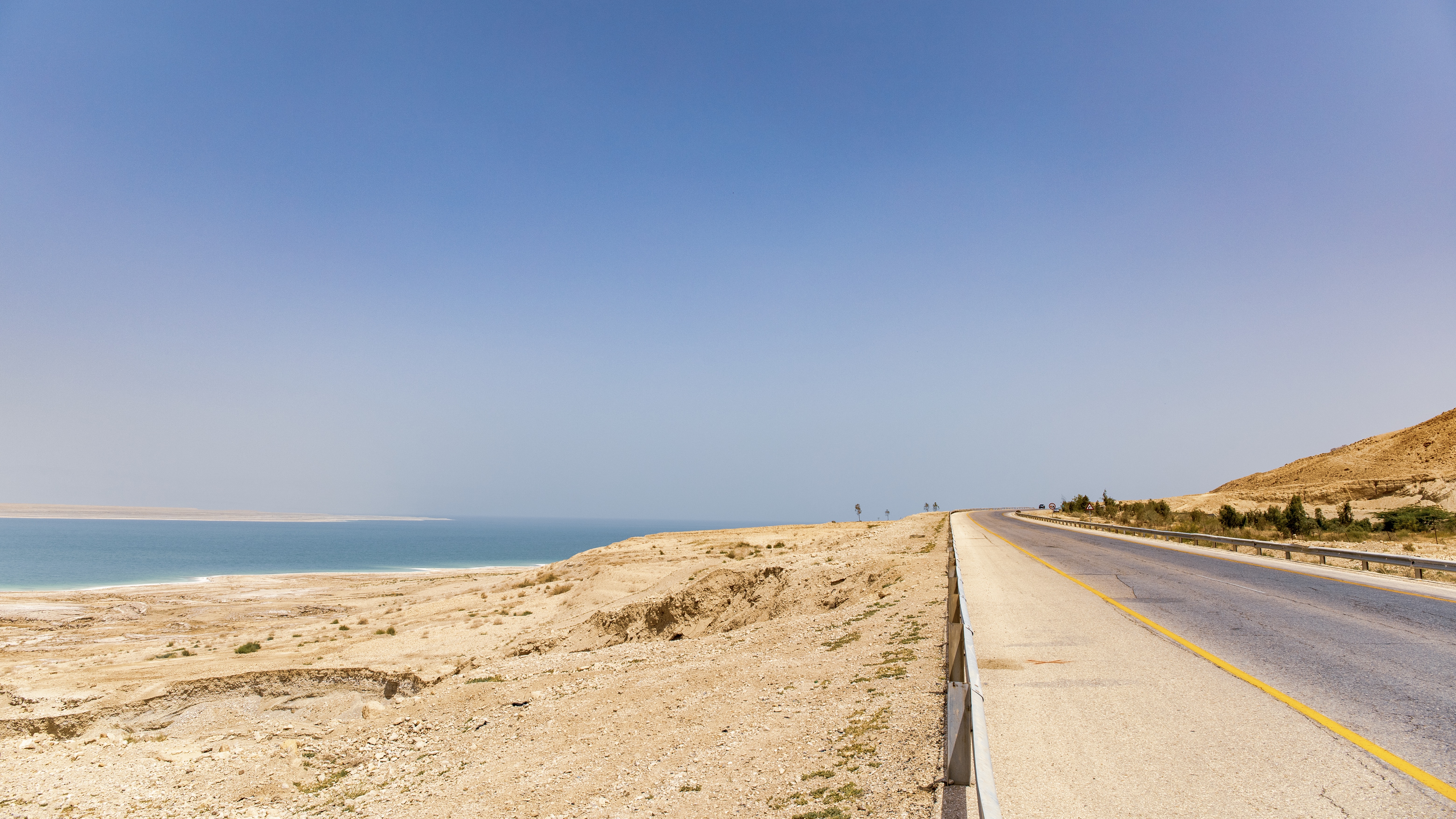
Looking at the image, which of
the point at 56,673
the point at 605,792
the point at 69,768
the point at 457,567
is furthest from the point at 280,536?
the point at 605,792

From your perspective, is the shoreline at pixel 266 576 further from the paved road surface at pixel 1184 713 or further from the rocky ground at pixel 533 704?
the paved road surface at pixel 1184 713

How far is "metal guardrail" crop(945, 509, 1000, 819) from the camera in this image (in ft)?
12.3

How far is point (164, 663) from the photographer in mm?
23516

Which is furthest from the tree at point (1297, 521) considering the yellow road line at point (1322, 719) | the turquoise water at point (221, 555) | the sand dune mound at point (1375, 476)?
the turquoise water at point (221, 555)

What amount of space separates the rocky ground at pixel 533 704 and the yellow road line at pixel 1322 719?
340 centimetres

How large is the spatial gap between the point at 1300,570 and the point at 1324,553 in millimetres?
2616

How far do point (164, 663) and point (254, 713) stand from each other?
7219mm

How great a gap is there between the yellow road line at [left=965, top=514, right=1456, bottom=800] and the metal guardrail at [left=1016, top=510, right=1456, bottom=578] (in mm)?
10557

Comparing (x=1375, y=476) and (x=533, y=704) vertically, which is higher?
(x=1375, y=476)

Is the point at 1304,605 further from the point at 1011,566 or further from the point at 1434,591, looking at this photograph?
the point at 1011,566

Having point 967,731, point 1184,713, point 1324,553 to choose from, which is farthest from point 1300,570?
point 967,731

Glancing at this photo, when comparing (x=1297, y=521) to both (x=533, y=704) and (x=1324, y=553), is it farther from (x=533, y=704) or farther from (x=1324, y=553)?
(x=533, y=704)

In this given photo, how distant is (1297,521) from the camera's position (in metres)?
33.1

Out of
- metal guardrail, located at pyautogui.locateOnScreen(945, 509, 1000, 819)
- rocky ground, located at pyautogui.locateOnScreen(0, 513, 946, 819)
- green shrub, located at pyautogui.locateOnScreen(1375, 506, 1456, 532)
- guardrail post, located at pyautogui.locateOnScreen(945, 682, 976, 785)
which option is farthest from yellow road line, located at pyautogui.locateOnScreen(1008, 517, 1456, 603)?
guardrail post, located at pyautogui.locateOnScreen(945, 682, 976, 785)
